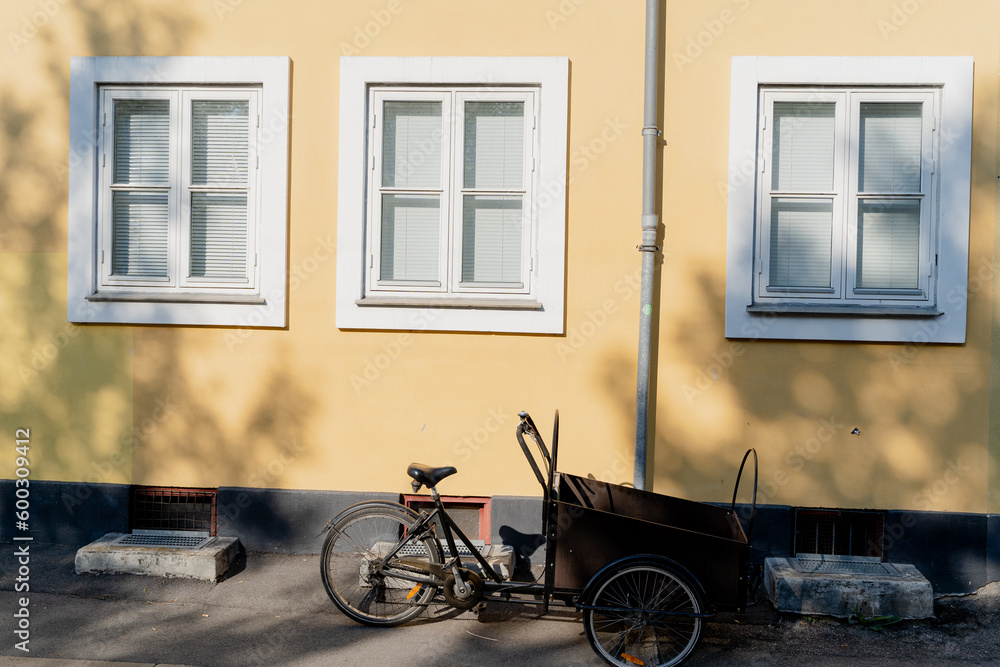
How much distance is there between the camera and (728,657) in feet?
14.2

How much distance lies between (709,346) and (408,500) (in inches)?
102

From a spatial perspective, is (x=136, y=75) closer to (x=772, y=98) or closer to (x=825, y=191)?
(x=772, y=98)

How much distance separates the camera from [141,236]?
5.80 m

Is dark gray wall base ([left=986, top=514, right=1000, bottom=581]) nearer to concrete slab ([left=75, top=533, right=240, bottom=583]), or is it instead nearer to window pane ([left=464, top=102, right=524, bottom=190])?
window pane ([left=464, top=102, right=524, bottom=190])

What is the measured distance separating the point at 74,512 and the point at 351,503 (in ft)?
7.33

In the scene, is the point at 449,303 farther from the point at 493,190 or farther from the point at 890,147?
the point at 890,147

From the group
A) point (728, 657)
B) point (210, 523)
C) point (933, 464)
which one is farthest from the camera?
point (210, 523)

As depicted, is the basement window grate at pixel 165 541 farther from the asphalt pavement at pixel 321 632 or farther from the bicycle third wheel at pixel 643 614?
the bicycle third wheel at pixel 643 614

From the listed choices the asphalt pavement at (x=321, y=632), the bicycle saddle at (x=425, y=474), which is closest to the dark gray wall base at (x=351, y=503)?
the asphalt pavement at (x=321, y=632)

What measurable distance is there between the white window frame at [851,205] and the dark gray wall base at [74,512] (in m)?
4.92

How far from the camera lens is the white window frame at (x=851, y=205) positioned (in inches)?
205

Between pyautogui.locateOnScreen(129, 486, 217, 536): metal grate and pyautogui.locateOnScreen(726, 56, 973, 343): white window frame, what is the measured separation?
433 cm

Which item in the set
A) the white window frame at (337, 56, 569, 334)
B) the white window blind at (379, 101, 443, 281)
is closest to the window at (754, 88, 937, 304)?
the white window frame at (337, 56, 569, 334)

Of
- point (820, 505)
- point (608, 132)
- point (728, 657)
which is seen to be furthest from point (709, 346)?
point (728, 657)
